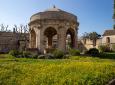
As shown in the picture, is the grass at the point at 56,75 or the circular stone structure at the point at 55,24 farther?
the circular stone structure at the point at 55,24

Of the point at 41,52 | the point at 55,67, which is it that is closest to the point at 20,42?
the point at 41,52

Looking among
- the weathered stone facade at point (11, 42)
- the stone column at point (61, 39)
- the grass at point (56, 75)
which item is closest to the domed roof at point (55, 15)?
the stone column at point (61, 39)

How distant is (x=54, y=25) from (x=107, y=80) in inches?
711

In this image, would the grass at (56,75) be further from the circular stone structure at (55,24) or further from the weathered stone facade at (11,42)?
the weathered stone facade at (11,42)

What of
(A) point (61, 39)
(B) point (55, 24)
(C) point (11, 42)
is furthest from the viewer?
(C) point (11, 42)

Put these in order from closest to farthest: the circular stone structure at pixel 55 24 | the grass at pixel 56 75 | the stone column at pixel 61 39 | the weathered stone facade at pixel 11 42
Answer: the grass at pixel 56 75, the circular stone structure at pixel 55 24, the stone column at pixel 61 39, the weathered stone facade at pixel 11 42

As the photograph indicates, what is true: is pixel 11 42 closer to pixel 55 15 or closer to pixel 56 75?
pixel 55 15

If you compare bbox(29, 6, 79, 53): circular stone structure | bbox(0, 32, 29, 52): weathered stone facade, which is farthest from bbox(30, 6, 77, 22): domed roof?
bbox(0, 32, 29, 52): weathered stone facade

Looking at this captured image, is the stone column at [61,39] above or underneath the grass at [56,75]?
above

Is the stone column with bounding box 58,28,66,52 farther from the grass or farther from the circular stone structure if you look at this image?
the grass

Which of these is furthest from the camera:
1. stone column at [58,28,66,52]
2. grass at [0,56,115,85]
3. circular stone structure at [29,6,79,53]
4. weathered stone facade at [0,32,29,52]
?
weathered stone facade at [0,32,29,52]

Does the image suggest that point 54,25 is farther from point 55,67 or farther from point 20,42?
point 20,42

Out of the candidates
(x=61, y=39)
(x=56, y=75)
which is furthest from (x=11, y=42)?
(x=56, y=75)

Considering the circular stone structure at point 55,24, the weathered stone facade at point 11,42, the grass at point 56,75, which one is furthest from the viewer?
the weathered stone facade at point 11,42
